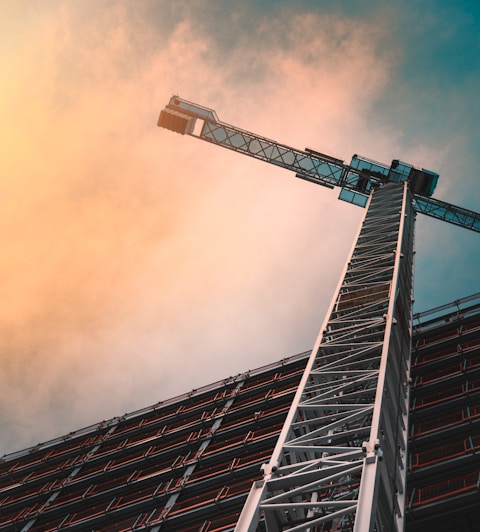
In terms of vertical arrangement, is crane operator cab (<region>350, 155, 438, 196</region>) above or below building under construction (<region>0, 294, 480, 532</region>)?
above

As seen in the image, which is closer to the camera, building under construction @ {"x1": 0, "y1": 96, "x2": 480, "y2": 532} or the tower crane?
the tower crane

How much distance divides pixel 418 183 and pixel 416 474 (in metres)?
30.6

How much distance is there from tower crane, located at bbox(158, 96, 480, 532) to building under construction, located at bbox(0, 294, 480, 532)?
6.81 feet

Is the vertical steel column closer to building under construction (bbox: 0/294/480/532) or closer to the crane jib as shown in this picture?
building under construction (bbox: 0/294/480/532)

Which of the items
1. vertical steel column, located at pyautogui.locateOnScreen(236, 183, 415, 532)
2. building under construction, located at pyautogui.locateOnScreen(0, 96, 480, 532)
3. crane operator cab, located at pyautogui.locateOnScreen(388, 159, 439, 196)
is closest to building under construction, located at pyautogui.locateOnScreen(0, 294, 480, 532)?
building under construction, located at pyautogui.locateOnScreen(0, 96, 480, 532)

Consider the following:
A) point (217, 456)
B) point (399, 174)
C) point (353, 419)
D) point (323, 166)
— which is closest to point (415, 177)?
point (399, 174)

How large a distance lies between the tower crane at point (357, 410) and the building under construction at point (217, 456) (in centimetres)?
207

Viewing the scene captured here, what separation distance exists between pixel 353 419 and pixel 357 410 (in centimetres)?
66

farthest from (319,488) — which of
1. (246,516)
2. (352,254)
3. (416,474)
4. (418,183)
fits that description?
(418,183)

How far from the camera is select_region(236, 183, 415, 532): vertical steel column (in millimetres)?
15648

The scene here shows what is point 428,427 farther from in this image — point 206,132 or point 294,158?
point 206,132

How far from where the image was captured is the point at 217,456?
1373 inches

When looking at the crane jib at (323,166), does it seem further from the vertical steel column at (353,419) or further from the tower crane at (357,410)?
the vertical steel column at (353,419)

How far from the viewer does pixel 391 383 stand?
22.4 meters
